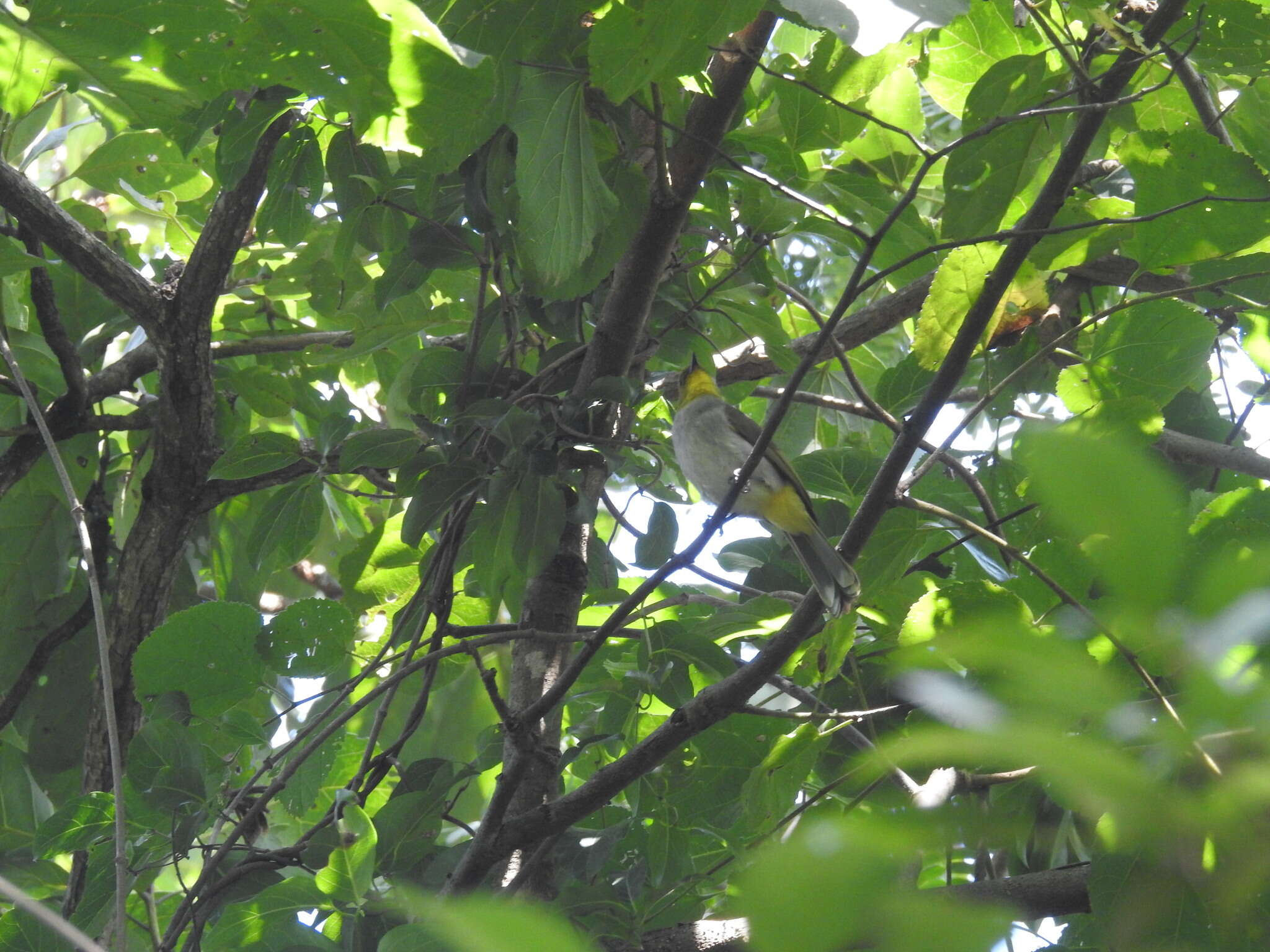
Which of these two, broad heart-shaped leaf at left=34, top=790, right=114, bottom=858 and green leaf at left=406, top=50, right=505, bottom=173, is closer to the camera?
green leaf at left=406, top=50, right=505, bottom=173

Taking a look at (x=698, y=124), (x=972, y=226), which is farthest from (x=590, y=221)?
(x=972, y=226)

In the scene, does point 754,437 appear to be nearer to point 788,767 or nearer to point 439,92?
point 788,767

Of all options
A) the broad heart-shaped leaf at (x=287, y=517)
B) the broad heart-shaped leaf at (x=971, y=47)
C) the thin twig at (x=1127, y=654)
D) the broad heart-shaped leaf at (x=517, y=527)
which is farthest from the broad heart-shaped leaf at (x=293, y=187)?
the thin twig at (x=1127, y=654)

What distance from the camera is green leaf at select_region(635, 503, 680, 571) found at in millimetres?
2682

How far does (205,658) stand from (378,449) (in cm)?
60

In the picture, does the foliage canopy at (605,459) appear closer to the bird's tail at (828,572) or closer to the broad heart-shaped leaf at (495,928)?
the bird's tail at (828,572)

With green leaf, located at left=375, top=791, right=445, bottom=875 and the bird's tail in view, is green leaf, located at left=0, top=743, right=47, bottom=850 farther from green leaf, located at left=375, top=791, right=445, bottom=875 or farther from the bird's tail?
the bird's tail

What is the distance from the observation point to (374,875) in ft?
6.99

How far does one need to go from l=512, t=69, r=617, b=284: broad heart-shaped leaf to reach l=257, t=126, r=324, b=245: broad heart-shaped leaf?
0.93m

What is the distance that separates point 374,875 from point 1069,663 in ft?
6.23

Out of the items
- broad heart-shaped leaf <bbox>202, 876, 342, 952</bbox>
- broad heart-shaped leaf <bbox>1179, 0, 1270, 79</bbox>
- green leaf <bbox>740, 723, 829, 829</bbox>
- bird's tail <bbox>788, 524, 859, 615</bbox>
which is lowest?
broad heart-shaped leaf <bbox>202, 876, 342, 952</bbox>

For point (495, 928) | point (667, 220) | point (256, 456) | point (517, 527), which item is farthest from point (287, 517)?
point (495, 928)

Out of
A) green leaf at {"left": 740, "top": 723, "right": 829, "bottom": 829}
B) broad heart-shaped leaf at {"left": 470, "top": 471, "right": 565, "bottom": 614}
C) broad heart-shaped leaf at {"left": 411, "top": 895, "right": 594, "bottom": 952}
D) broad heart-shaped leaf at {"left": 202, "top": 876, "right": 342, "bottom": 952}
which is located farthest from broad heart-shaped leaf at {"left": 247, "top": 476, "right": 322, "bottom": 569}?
broad heart-shaped leaf at {"left": 411, "top": 895, "right": 594, "bottom": 952}

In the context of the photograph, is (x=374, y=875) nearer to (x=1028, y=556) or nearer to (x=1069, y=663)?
(x=1028, y=556)
